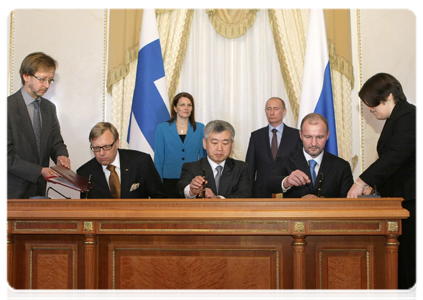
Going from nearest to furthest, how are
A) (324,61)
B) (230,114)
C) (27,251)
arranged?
(27,251)
(324,61)
(230,114)

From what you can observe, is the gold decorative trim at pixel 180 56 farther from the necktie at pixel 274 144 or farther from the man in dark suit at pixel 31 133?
the man in dark suit at pixel 31 133

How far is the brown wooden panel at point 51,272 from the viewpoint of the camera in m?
2.75

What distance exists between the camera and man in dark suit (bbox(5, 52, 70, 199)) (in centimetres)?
349

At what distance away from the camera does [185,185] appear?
3.45 meters

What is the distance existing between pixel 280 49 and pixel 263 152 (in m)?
1.67

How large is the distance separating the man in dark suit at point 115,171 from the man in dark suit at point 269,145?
1.29 metres

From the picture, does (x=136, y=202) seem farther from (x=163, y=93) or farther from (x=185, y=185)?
(x=163, y=93)

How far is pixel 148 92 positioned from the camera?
5344 mm

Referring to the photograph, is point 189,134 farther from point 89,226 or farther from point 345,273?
point 345,273

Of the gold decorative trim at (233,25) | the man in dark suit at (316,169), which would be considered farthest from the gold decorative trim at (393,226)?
the gold decorative trim at (233,25)

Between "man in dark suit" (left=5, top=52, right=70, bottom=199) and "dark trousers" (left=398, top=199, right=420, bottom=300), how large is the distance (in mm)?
2536

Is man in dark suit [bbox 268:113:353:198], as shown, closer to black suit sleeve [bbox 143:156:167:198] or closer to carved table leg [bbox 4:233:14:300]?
black suit sleeve [bbox 143:156:167:198]

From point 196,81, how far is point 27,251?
3.54 meters

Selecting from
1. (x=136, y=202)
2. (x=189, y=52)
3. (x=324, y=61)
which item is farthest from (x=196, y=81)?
(x=136, y=202)
